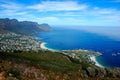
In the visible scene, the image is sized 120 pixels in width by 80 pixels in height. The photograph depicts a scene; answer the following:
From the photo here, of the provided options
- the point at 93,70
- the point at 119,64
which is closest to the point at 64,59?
the point at 93,70

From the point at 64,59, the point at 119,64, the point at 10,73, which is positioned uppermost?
the point at 10,73

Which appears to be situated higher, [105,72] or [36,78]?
[36,78]

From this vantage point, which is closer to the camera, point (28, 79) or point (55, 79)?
→ point (28, 79)

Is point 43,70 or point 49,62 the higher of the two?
point 43,70

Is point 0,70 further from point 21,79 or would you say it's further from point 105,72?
point 105,72

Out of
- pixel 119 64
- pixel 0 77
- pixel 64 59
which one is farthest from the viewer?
pixel 119 64

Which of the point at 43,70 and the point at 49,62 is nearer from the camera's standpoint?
the point at 43,70

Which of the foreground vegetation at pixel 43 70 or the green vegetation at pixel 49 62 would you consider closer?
the foreground vegetation at pixel 43 70

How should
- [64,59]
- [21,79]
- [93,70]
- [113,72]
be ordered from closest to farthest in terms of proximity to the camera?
[21,79]
[93,70]
[113,72]
[64,59]
